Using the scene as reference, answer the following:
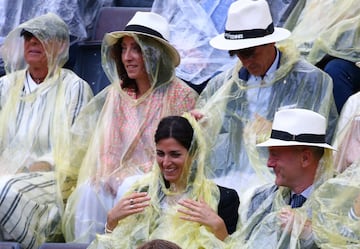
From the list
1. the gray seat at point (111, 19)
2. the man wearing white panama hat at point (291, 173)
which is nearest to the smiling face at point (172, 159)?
the man wearing white panama hat at point (291, 173)

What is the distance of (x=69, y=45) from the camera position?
721cm

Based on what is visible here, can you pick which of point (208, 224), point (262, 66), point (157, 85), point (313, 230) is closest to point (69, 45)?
point (157, 85)

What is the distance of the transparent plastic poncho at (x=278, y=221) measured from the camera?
475 centimetres

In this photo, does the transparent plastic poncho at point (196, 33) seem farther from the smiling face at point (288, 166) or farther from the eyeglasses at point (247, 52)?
the smiling face at point (288, 166)

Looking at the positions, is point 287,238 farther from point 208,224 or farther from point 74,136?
point 74,136

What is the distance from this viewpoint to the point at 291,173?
4.88 m

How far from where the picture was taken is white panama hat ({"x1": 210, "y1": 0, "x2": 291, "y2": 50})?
5.74 m

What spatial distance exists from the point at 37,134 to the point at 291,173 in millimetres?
2059

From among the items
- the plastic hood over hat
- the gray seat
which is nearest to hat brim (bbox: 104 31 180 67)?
the plastic hood over hat

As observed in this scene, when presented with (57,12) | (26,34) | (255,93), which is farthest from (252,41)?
(57,12)

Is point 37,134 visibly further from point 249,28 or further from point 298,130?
point 298,130

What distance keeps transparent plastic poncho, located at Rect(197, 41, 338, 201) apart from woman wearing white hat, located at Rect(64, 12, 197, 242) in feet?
1.05

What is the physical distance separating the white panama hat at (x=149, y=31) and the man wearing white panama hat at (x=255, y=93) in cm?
47

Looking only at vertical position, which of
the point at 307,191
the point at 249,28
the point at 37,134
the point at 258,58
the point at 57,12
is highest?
the point at 249,28
